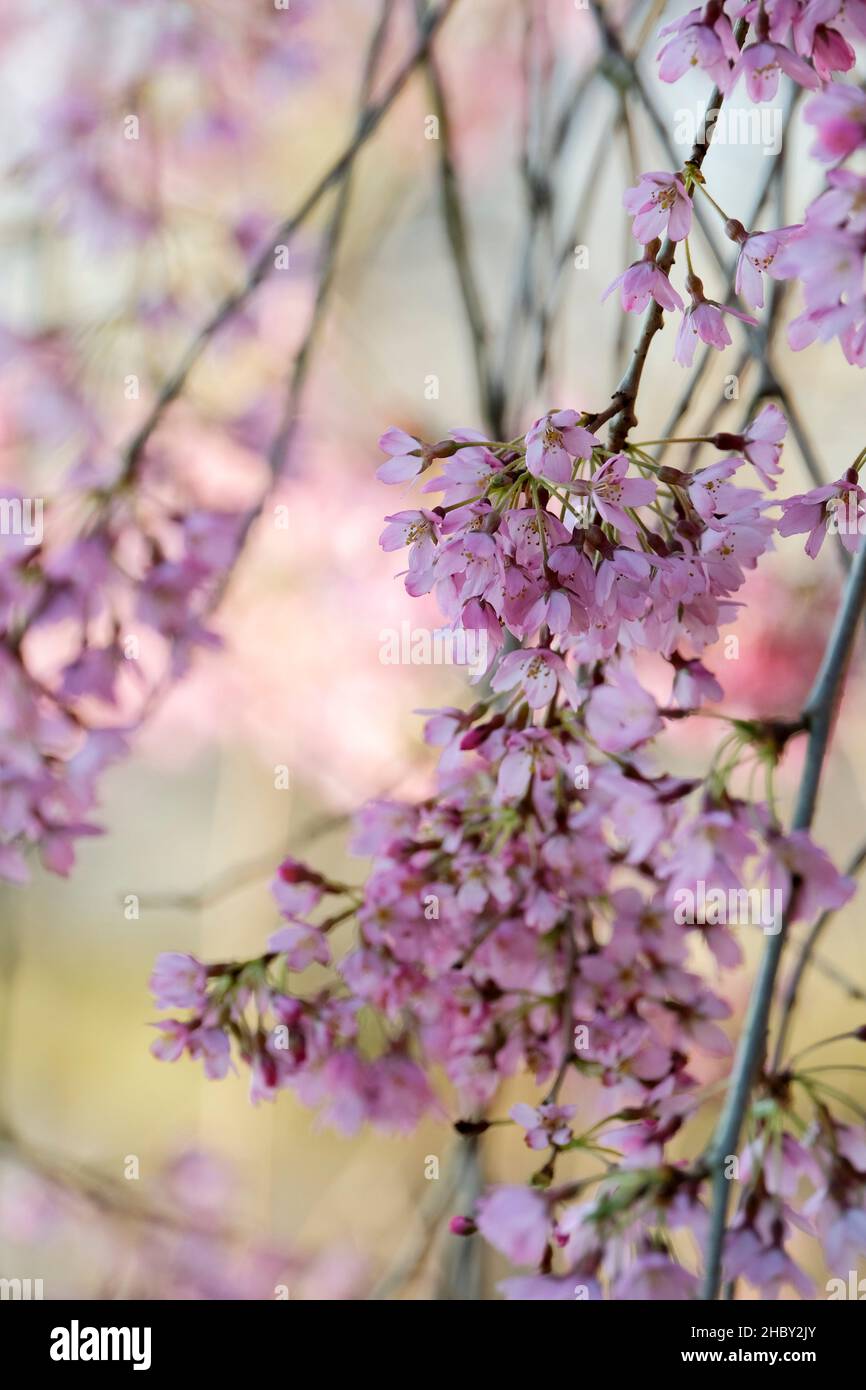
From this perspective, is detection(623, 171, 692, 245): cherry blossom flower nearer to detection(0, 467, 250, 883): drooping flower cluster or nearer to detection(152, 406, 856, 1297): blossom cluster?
detection(152, 406, 856, 1297): blossom cluster

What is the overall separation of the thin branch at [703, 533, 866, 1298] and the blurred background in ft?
2.02

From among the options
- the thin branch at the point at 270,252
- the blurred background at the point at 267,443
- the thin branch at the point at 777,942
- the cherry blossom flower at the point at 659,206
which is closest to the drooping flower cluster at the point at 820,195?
the cherry blossom flower at the point at 659,206

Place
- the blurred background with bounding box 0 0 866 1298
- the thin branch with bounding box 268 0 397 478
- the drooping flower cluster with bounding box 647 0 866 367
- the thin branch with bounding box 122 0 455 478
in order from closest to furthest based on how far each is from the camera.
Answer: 1. the drooping flower cluster with bounding box 647 0 866 367
2. the thin branch with bounding box 122 0 455 478
3. the thin branch with bounding box 268 0 397 478
4. the blurred background with bounding box 0 0 866 1298

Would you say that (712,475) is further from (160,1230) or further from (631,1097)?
(160,1230)

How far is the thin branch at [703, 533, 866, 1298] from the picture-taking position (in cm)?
45

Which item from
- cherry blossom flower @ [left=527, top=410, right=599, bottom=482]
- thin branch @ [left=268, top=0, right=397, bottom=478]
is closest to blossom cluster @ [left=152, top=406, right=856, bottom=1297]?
cherry blossom flower @ [left=527, top=410, right=599, bottom=482]

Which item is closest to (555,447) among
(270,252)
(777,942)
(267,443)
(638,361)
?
(638,361)

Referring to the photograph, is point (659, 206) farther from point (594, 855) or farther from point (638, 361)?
point (594, 855)

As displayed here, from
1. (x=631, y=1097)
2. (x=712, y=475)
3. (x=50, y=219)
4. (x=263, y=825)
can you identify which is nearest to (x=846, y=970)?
(x=263, y=825)

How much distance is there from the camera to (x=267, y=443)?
1324mm

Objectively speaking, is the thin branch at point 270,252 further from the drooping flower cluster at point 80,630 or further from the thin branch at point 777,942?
the thin branch at point 777,942

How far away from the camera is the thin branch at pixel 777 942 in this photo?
0.45 m

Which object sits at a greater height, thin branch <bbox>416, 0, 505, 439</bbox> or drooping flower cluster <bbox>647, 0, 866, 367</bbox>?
thin branch <bbox>416, 0, 505, 439</bbox>

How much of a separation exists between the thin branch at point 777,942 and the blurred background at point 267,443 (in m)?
0.61
